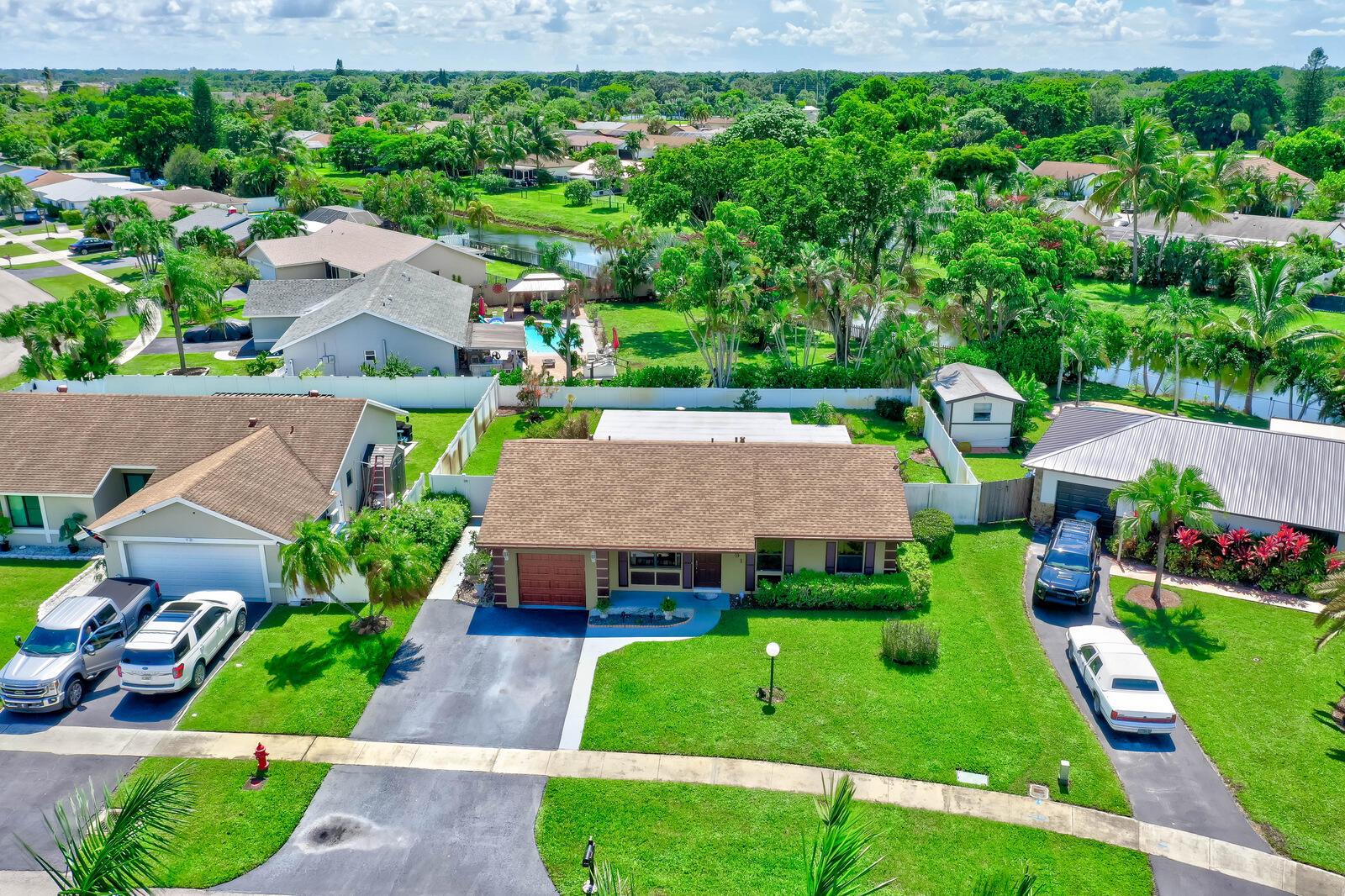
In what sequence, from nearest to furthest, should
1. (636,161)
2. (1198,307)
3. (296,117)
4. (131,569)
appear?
(131,569)
(1198,307)
(636,161)
(296,117)

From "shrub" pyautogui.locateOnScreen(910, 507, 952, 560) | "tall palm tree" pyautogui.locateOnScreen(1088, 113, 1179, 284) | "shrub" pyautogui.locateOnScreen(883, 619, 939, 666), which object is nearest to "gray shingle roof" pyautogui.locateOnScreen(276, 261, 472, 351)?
"shrub" pyautogui.locateOnScreen(910, 507, 952, 560)

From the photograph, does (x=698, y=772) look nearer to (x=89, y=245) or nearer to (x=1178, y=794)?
(x=1178, y=794)

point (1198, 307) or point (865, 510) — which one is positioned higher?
point (1198, 307)

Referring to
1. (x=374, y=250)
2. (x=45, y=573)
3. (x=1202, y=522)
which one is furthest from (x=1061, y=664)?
(x=374, y=250)

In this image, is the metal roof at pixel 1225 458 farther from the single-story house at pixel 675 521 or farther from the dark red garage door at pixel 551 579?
the dark red garage door at pixel 551 579

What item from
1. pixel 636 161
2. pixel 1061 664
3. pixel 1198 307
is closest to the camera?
pixel 1061 664

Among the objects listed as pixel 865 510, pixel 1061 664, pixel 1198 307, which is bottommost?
pixel 1061 664

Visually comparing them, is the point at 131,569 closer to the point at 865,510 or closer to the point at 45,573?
the point at 45,573

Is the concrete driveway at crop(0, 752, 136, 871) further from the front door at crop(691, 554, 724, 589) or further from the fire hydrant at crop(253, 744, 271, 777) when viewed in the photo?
the front door at crop(691, 554, 724, 589)
